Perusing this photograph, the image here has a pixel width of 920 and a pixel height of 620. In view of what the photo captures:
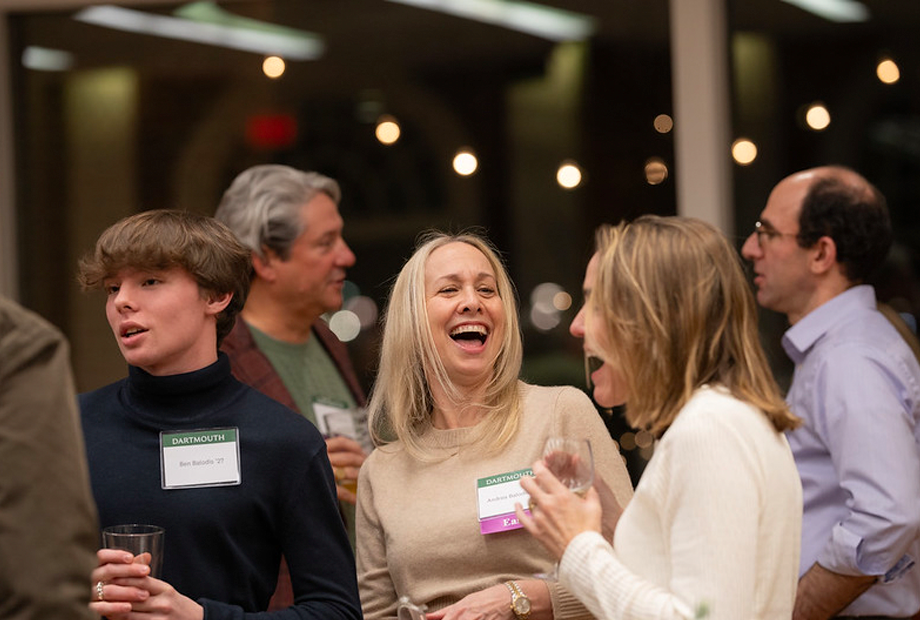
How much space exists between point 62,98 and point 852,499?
348 cm

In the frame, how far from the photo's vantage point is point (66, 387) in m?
1.46

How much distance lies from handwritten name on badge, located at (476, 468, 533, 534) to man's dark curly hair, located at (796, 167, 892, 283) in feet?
3.99

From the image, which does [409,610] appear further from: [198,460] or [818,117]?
[818,117]

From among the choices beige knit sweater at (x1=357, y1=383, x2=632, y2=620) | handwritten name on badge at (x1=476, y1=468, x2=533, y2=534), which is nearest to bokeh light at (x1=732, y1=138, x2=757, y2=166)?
beige knit sweater at (x1=357, y1=383, x2=632, y2=620)

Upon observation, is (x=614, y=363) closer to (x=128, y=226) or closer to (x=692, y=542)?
(x=692, y=542)

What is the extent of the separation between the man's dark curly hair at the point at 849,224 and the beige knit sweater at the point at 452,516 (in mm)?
987

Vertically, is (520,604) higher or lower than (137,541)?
lower

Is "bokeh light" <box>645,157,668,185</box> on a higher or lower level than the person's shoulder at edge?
higher

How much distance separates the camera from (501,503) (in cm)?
254

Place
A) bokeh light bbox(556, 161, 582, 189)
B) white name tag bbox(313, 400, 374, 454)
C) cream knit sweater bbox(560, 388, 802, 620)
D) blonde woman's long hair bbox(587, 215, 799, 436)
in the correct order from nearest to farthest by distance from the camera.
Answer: cream knit sweater bbox(560, 388, 802, 620), blonde woman's long hair bbox(587, 215, 799, 436), white name tag bbox(313, 400, 374, 454), bokeh light bbox(556, 161, 582, 189)

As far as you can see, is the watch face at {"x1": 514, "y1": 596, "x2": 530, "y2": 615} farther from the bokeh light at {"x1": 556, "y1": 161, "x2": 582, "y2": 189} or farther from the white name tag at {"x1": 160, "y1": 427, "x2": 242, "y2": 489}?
the bokeh light at {"x1": 556, "y1": 161, "x2": 582, "y2": 189}

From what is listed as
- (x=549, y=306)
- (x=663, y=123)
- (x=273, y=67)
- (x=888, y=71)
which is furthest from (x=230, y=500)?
(x=888, y=71)

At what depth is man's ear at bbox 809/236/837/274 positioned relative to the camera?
127 inches

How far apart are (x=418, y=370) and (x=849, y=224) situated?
4.18 feet
